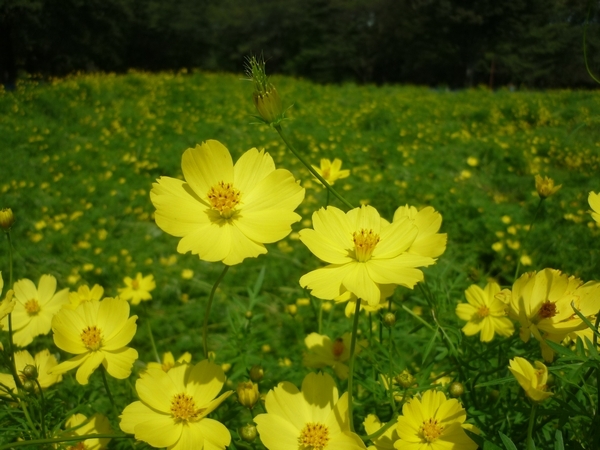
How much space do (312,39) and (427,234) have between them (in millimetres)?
17558

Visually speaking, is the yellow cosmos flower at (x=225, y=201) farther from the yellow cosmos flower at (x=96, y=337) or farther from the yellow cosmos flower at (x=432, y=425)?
the yellow cosmos flower at (x=432, y=425)

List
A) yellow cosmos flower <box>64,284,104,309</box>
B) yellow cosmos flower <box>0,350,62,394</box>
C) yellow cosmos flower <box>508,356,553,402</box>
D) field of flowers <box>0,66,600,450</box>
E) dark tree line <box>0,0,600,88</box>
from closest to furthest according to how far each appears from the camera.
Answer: yellow cosmos flower <box>508,356,553,402</box> → field of flowers <box>0,66,600,450</box> → yellow cosmos flower <box>0,350,62,394</box> → yellow cosmos flower <box>64,284,104,309</box> → dark tree line <box>0,0,600,88</box>

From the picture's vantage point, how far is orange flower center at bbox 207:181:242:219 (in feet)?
2.14

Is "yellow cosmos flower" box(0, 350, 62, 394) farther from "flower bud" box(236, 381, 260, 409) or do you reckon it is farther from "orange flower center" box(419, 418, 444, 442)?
"orange flower center" box(419, 418, 444, 442)

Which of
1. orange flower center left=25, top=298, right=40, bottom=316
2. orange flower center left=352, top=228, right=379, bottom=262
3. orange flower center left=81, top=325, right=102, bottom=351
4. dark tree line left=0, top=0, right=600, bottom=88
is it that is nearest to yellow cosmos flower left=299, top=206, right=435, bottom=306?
orange flower center left=352, top=228, right=379, bottom=262

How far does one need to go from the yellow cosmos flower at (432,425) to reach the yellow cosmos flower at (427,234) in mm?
201

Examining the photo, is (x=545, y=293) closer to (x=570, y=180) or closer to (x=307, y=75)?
(x=570, y=180)

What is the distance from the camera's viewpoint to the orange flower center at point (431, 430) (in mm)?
602

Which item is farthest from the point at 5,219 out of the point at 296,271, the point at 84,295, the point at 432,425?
the point at 296,271

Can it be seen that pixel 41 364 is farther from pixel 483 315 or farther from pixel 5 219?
pixel 483 315

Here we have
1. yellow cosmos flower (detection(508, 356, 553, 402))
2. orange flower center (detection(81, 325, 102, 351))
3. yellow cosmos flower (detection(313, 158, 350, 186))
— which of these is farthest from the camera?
yellow cosmos flower (detection(313, 158, 350, 186))

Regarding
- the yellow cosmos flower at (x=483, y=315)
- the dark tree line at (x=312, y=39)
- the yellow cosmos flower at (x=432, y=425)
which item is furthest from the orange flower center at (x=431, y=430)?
the dark tree line at (x=312, y=39)

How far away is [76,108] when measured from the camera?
4.49 m

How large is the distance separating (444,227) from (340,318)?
0.94m
